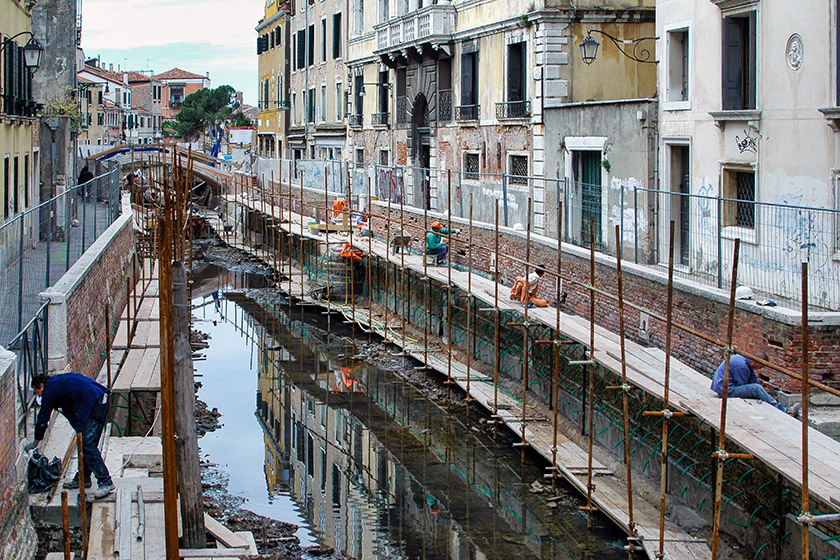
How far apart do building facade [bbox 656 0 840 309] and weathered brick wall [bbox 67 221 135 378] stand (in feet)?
25.5

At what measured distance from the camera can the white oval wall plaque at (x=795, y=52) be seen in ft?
46.1

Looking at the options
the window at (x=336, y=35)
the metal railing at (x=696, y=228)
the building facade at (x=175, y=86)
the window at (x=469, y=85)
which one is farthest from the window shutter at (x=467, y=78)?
the building facade at (x=175, y=86)

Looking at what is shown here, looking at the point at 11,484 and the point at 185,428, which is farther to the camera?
the point at 185,428

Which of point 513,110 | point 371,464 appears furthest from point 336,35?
point 371,464

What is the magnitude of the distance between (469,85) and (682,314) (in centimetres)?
1410

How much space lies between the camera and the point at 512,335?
16.8m

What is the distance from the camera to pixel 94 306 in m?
15.1

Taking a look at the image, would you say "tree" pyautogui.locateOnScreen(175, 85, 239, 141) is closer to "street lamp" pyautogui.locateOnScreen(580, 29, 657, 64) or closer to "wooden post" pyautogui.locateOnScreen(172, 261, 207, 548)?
"street lamp" pyautogui.locateOnScreen(580, 29, 657, 64)

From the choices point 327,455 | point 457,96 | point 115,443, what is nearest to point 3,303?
point 115,443

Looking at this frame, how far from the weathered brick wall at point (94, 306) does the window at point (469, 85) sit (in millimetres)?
9357

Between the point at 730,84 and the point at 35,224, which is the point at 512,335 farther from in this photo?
the point at 35,224

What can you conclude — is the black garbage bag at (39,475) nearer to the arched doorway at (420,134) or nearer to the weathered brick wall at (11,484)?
the weathered brick wall at (11,484)

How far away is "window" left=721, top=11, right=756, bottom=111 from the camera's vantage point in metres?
15.8

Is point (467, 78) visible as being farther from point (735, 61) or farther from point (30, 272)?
point (30, 272)
